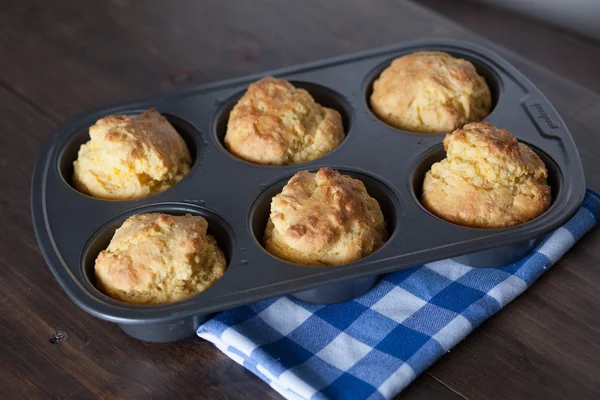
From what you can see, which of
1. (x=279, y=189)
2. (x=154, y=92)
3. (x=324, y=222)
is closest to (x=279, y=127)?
(x=279, y=189)

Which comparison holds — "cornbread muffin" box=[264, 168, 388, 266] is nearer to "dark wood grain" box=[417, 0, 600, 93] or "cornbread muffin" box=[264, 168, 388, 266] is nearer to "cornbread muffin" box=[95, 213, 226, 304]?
"cornbread muffin" box=[95, 213, 226, 304]

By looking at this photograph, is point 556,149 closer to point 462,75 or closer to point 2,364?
point 462,75

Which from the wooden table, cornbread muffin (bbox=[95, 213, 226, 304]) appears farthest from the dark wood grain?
cornbread muffin (bbox=[95, 213, 226, 304])

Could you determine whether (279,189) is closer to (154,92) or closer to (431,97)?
(431,97)

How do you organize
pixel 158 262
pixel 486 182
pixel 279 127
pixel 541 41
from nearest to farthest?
1. pixel 158 262
2. pixel 486 182
3. pixel 279 127
4. pixel 541 41

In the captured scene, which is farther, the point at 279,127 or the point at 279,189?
the point at 279,127

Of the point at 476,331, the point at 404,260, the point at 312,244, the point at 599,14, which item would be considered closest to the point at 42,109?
the point at 312,244
